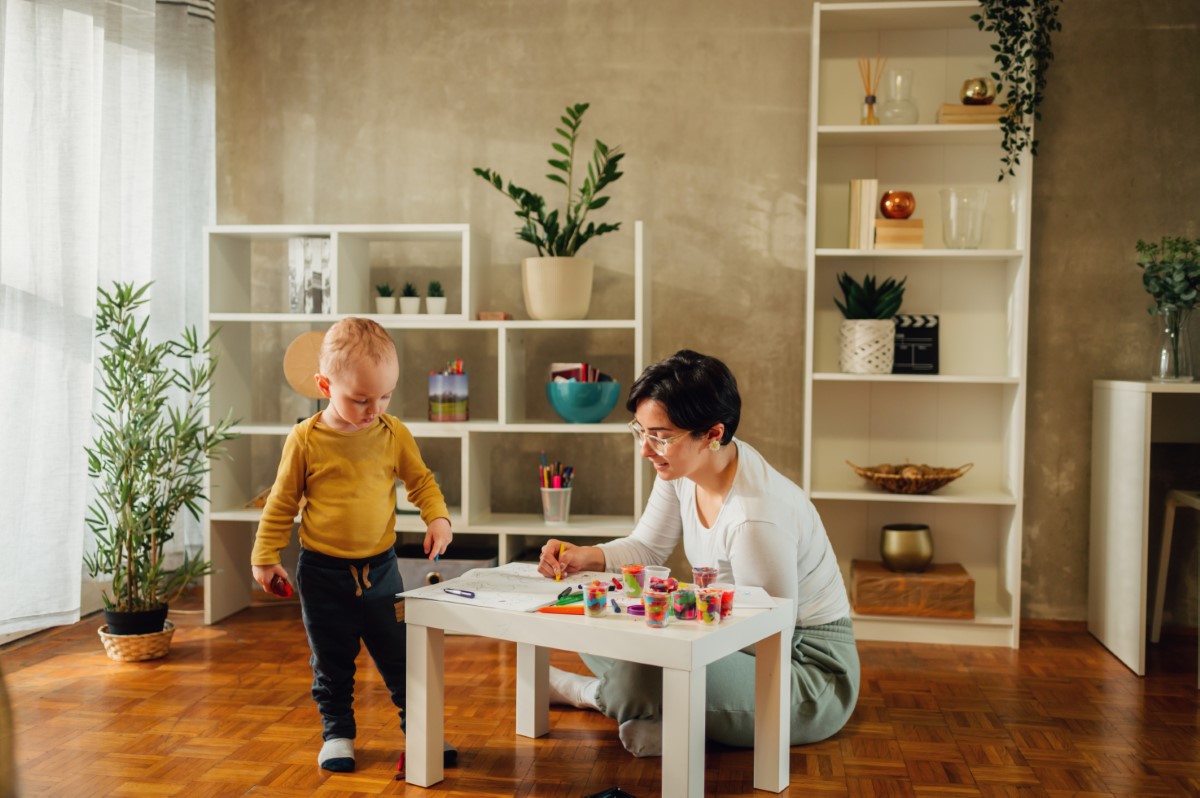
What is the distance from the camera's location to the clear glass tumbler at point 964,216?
3799 millimetres

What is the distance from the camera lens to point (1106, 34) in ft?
12.9

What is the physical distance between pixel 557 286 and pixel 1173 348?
209 centimetres

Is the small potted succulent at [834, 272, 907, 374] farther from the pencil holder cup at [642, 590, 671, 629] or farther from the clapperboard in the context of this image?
the pencil holder cup at [642, 590, 671, 629]

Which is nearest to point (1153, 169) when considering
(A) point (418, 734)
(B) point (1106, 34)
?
(B) point (1106, 34)

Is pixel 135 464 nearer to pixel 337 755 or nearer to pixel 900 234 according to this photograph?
pixel 337 755

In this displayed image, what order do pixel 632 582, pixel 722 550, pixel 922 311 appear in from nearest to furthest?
pixel 632 582 < pixel 722 550 < pixel 922 311

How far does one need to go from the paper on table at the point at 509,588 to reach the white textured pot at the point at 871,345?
1595mm

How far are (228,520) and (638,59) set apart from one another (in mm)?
2346

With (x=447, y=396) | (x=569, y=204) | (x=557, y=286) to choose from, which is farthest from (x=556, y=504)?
Answer: (x=569, y=204)

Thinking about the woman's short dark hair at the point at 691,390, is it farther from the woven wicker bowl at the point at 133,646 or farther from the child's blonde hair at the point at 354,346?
the woven wicker bowl at the point at 133,646

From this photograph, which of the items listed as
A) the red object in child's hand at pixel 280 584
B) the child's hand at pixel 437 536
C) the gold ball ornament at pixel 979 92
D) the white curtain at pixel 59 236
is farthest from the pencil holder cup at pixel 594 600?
the gold ball ornament at pixel 979 92

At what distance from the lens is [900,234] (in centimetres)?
380

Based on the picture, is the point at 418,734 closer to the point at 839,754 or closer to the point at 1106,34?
the point at 839,754

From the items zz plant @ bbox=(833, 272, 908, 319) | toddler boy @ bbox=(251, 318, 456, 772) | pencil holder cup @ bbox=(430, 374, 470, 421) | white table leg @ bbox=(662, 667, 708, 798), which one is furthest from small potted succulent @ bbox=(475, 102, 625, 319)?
white table leg @ bbox=(662, 667, 708, 798)
